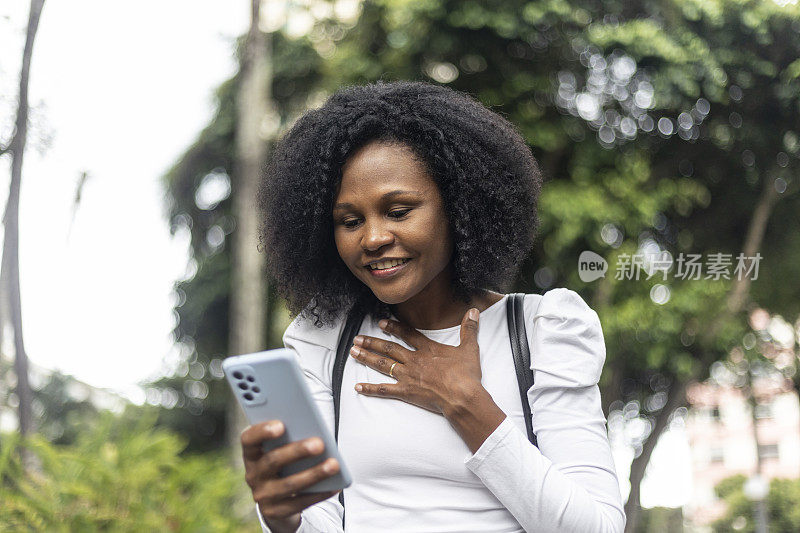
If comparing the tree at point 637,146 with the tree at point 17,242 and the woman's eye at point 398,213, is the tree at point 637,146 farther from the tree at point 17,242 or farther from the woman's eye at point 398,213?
the woman's eye at point 398,213

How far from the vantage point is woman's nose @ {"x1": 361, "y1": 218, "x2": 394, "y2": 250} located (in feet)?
4.91

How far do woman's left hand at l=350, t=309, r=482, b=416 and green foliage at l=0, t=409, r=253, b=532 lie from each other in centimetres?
259

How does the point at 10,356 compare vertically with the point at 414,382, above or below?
below

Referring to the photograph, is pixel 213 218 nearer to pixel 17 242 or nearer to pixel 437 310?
pixel 17 242

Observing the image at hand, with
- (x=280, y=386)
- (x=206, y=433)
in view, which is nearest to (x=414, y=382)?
(x=280, y=386)

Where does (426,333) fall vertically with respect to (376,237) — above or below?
below

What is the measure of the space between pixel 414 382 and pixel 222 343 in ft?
33.9

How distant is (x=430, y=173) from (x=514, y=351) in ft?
1.25

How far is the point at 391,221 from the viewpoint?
1521 mm

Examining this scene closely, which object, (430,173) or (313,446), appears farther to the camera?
(430,173)

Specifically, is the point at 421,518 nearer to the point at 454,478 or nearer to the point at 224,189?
the point at 454,478

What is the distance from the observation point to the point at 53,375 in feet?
29.1

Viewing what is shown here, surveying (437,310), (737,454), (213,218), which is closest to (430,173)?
(437,310)

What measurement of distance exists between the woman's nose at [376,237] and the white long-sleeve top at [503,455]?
10.2 inches
